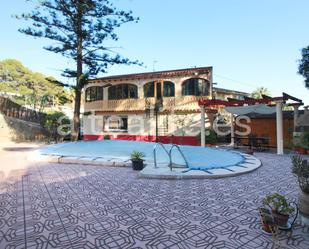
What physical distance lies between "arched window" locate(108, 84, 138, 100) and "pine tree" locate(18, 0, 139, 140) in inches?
107

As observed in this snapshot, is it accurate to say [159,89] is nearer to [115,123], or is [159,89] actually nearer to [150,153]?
[115,123]

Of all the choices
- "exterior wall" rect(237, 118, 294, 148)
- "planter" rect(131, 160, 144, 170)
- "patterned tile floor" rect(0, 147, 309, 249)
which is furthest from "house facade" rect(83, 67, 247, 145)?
"patterned tile floor" rect(0, 147, 309, 249)

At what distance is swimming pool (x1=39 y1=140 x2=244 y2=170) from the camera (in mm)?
8852

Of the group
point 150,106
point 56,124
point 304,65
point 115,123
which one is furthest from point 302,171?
point 56,124

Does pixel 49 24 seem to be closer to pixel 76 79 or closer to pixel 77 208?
pixel 76 79

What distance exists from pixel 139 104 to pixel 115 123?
3.16m

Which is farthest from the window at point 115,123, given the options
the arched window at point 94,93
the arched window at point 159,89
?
the arched window at point 159,89

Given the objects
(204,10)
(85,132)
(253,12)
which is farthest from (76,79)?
(253,12)

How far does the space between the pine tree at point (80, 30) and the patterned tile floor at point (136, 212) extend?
37.8ft

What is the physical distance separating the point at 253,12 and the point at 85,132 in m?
16.9

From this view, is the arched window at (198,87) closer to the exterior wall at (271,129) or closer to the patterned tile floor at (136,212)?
the exterior wall at (271,129)

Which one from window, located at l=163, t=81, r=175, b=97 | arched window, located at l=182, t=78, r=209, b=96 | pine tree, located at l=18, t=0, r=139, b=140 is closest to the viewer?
pine tree, located at l=18, t=0, r=139, b=140

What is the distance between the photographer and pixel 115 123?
67.2 ft

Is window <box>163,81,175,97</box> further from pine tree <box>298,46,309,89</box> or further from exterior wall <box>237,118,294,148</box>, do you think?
pine tree <box>298,46,309,89</box>
